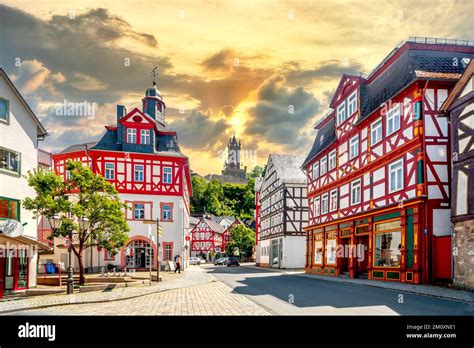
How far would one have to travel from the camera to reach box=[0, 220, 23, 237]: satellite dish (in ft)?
60.5

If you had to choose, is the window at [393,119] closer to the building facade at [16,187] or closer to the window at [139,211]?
the building facade at [16,187]

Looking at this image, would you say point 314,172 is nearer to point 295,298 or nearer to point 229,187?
point 295,298

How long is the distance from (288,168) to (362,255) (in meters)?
24.6

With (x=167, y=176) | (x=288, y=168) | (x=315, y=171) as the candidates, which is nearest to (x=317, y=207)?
(x=315, y=171)

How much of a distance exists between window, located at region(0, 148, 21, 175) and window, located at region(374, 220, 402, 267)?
60.2ft

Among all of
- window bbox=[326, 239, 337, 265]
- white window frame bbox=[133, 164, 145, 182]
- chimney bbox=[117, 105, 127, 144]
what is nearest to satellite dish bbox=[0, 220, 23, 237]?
window bbox=[326, 239, 337, 265]

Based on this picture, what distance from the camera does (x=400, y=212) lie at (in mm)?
22828

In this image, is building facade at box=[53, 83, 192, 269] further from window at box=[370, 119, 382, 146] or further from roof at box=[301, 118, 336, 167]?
window at box=[370, 119, 382, 146]

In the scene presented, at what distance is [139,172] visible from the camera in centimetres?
4303

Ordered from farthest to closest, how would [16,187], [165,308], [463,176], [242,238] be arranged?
[242,238] < [16,187] < [463,176] < [165,308]

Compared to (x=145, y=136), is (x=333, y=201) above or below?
below

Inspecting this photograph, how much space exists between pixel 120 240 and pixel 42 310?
9356mm

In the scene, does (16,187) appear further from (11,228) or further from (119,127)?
(119,127)
